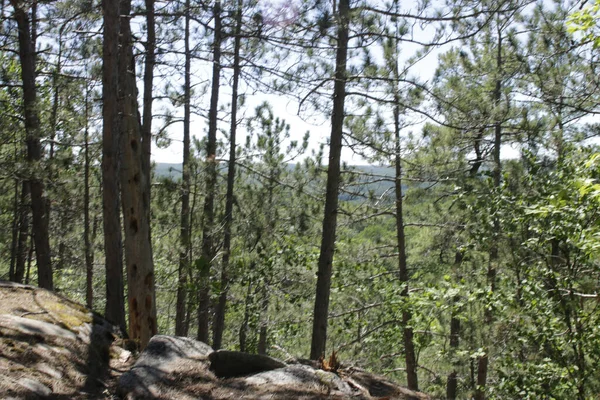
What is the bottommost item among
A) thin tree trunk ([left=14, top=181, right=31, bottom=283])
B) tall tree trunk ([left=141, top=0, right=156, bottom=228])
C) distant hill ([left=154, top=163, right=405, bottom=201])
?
thin tree trunk ([left=14, top=181, right=31, bottom=283])

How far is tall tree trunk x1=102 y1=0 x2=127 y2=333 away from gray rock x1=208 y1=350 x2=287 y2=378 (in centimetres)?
217

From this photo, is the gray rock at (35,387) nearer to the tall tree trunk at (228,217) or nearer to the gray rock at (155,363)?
the gray rock at (155,363)

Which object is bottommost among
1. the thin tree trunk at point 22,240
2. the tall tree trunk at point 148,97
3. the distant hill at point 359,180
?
the thin tree trunk at point 22,240

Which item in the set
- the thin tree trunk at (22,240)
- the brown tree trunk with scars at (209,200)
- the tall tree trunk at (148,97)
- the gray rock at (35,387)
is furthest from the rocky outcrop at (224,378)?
the thin tree trunk at (22,240)

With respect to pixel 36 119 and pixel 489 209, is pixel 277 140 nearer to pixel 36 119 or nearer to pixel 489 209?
pixel 36 119

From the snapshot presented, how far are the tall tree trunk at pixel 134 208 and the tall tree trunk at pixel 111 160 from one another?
0.43ft

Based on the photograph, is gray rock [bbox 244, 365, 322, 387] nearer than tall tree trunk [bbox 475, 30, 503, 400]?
Yes

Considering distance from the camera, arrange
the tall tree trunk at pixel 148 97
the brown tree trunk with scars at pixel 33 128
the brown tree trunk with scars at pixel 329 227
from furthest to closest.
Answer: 1. the brown tree trunk with scars at pixel 33 128
2. the brown tree trunk with scars at pixel 329 227
3. the tall tree trunk at pixel 148 97

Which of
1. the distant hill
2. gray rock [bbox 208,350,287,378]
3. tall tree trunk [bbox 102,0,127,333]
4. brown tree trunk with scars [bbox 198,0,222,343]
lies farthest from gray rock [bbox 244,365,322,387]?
the distant hill

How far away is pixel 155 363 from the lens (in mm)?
4461

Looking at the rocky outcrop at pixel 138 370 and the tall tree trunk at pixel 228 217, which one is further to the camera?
the tall tree trunk at pixel 228 217

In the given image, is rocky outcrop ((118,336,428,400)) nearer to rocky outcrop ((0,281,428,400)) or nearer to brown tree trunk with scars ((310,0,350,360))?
rocky outcrop ((0,281,428,400))

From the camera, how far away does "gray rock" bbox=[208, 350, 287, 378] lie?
15.1 ft

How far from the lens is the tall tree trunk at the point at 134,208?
6.81 m
